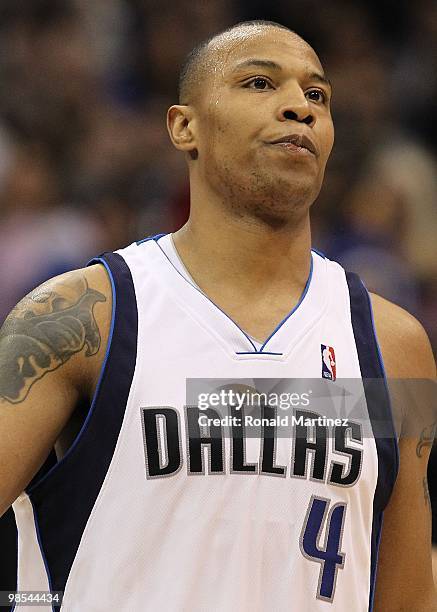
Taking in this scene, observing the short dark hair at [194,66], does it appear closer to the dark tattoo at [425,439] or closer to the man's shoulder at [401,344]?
the man's shoulder at [401,344]

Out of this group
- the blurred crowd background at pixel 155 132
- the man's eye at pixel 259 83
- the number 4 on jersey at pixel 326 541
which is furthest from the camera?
the blurred crowd background at pixel 155 132

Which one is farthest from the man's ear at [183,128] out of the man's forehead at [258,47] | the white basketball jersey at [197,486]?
the white basketball jersey at [197,486]

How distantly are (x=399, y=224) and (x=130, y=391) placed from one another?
3.36m

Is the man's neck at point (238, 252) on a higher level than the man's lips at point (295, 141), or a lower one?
lower

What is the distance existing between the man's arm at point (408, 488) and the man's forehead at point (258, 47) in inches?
31.1

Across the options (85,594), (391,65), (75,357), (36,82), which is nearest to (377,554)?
(85,594)

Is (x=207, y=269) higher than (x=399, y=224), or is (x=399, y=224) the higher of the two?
(x=399, y=224)

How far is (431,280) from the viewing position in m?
5.57

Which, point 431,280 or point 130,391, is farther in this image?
point 431,280

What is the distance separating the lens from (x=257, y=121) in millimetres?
2805

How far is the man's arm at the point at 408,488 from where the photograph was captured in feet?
9.46

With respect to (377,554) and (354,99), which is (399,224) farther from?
(377,554)

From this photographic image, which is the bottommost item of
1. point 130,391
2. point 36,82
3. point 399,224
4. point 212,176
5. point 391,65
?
point 130,391

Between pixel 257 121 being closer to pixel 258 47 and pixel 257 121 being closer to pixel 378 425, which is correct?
pixel 258 47
